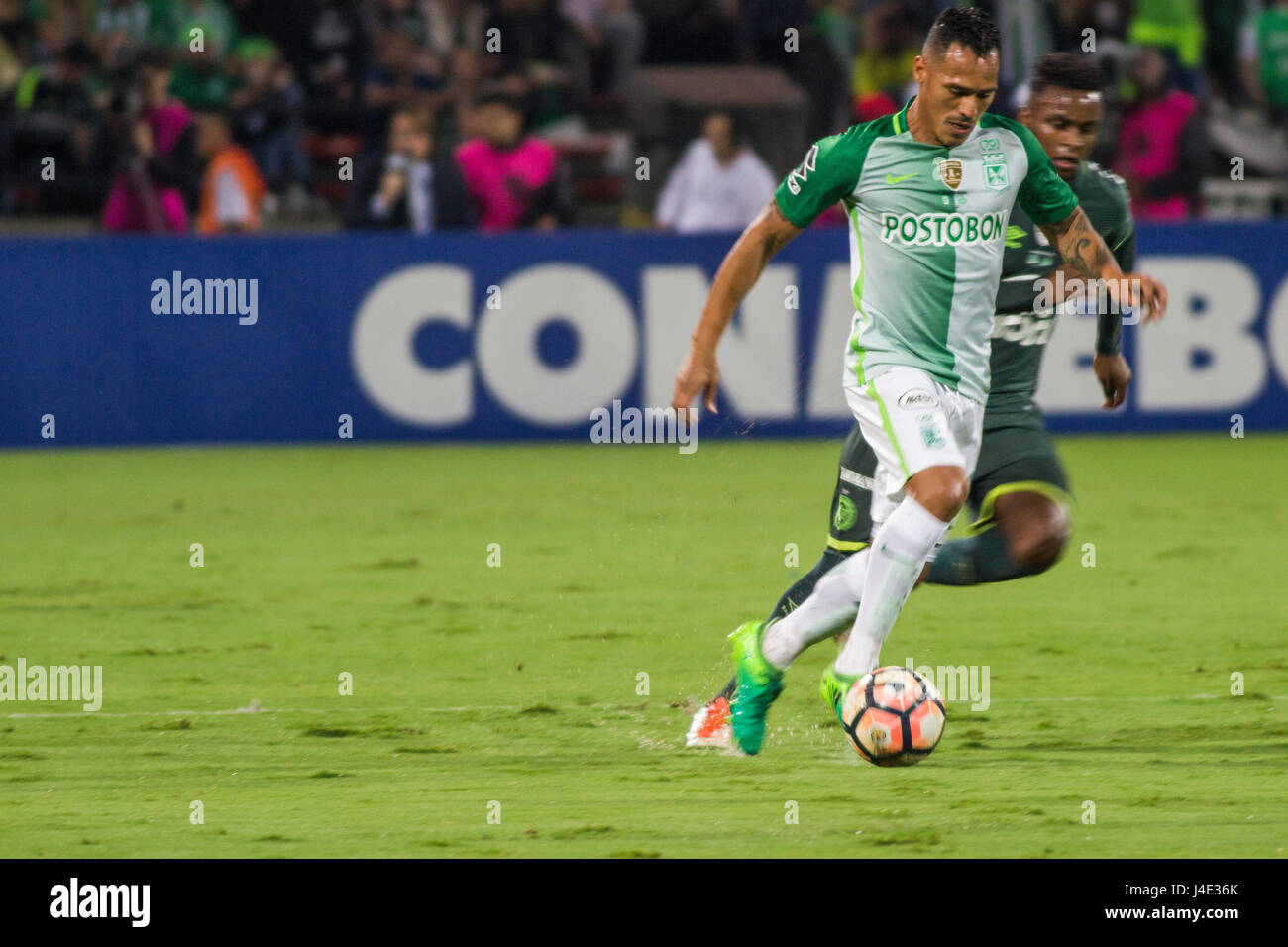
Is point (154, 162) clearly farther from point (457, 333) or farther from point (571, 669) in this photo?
point (571, 669)

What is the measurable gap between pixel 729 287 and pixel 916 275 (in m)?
0.56

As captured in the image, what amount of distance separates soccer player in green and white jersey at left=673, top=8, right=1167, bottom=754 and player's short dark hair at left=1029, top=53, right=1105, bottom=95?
34.7 inches

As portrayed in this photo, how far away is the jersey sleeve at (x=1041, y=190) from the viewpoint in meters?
6.25

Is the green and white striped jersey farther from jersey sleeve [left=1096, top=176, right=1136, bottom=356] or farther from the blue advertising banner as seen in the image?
the blue advertising banner

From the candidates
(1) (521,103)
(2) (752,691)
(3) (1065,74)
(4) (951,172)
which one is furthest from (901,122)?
(1) (521,103)

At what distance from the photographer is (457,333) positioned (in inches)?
591

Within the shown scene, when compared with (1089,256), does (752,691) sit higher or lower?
lower

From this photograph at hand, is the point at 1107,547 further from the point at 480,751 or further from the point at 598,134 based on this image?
the point at 598,134

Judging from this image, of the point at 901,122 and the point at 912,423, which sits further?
the point at 901,122

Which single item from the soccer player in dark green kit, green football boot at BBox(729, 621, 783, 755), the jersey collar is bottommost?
green football boot at BBox(729, 621, 783, 755)

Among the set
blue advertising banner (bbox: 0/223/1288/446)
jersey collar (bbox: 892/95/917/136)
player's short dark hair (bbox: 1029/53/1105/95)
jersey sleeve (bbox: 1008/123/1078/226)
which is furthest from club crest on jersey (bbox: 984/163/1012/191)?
blue advertising banner (bbox: 0/223/1288/446)

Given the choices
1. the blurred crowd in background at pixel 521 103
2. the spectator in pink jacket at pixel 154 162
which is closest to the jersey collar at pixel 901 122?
the blurred crowd in background at pixel 521 103

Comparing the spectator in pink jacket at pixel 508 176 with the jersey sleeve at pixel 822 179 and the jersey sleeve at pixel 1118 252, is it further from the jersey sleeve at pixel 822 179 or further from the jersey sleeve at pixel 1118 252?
the jersey sleeve at pixel 822 179

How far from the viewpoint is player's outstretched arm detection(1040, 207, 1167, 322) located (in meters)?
6.23
